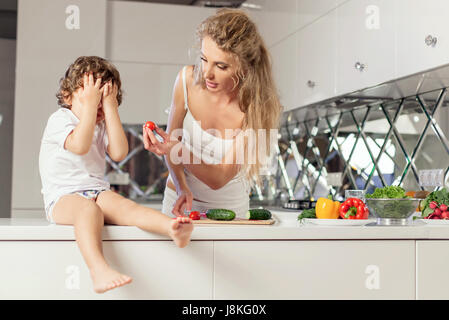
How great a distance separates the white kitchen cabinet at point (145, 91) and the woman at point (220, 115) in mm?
1936

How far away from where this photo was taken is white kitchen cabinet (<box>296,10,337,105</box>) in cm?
285

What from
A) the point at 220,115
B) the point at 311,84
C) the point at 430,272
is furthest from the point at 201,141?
the point at 311,84

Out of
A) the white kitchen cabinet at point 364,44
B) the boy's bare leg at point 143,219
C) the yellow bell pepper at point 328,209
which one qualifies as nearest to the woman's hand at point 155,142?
the boy's bare leg at point 143,219

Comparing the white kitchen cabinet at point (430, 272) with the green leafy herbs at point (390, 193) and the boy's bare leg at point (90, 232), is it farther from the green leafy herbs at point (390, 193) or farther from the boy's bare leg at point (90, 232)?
the boy's bare leg at point (90, 232)

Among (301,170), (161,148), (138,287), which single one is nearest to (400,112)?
(301,170)

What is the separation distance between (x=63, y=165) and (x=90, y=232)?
30 cm

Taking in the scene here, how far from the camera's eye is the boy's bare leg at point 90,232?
49.3 inches

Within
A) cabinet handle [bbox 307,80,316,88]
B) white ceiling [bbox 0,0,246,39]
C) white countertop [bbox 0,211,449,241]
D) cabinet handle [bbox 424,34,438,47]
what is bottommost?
white countertop [bbox 0,211,449,241]

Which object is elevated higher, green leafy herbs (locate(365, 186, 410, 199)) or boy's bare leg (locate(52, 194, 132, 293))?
green leafy herbs (locate(365, 186, 410, 199))

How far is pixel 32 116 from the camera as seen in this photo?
3.65 metres

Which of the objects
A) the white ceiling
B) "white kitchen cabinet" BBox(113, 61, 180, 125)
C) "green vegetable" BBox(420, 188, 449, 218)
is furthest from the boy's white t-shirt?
the white ceiling

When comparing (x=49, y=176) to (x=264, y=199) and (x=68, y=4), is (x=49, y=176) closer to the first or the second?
(x=68, y=4)

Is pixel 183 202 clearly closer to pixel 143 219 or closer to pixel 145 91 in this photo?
pixel 143 219

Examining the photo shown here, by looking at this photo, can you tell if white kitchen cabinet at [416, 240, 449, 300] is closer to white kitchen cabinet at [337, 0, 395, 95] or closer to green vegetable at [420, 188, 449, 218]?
green vegetable at [420, 188, 449, 218]
